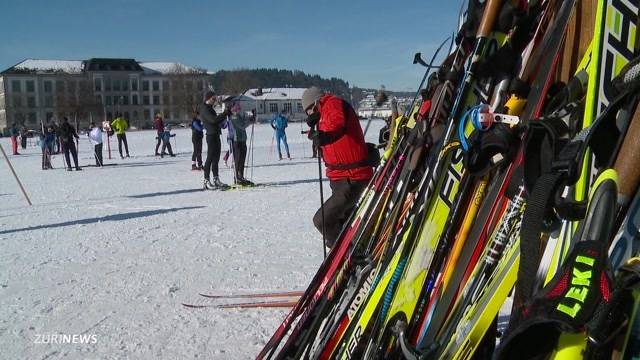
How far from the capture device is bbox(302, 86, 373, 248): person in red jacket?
4.27 m

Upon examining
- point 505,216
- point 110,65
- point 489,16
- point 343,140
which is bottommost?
point 505,216

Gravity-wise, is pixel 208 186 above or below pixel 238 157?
below

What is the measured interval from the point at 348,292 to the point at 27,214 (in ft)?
24.0

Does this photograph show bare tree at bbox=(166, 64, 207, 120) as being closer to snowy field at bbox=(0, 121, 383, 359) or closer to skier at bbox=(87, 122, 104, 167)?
skier at bbox=(87, 122, 104, 167)

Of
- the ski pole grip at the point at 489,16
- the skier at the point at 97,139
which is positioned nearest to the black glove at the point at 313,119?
the ski pole grip at the point at 489,16

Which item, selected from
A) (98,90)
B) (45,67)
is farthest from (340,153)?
(45,67)

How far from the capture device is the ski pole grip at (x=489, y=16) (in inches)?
87.2

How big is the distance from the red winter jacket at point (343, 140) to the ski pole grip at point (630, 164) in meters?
2.98

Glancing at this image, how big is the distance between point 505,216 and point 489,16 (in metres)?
0.94

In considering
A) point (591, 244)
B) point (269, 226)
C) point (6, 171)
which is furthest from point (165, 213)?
point (6, 171)

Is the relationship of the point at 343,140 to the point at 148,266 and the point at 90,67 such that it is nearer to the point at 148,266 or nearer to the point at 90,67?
the point at 148,266

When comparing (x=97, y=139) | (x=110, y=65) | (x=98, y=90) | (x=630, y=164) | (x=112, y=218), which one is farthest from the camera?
(x=110, y=65)

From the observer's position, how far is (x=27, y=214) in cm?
813

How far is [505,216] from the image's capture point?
1.94 meters
